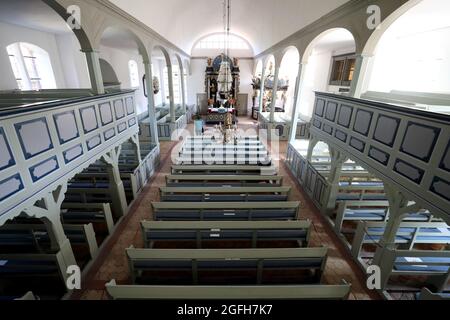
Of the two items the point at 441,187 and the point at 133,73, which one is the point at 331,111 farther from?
the point at 133,73

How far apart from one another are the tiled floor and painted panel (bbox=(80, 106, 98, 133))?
8.73ft

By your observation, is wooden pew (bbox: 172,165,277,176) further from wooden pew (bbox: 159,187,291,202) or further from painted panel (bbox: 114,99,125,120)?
painted panel (bbox: 114,99,125,120)

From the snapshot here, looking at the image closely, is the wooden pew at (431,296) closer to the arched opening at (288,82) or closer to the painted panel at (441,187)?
the painted panel at (441,187)

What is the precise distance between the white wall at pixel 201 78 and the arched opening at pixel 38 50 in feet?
35.9

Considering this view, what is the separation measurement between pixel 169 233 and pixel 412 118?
4.62 m

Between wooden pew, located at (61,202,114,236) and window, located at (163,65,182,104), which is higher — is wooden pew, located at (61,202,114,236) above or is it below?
below

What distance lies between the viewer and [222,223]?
4297 mm

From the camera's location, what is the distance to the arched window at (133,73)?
46.5 feet

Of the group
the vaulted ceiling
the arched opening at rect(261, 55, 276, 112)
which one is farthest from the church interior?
the arched opening at rect(261, 55, 276, 112)

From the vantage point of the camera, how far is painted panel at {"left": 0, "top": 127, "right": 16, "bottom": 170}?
2.69 m

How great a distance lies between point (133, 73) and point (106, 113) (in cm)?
1123

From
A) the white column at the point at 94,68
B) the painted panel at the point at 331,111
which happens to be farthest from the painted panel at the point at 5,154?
the painted panel at the point at 331,111

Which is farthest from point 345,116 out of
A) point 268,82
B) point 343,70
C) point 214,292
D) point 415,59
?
point 268,82
